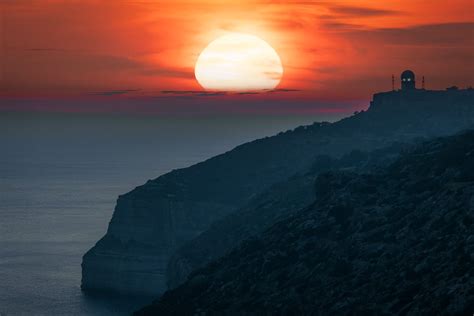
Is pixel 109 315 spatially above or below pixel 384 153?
below

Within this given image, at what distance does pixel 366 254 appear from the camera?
335 feet

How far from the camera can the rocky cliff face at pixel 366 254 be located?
8831 cm

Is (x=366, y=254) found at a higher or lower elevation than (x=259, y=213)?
higher

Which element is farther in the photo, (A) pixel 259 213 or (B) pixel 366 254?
(A) pixel 259 213

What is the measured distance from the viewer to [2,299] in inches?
7746

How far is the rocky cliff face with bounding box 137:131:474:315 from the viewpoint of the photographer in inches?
3477

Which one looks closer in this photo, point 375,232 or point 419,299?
point 419,299

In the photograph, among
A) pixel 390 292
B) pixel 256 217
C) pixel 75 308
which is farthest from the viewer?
pixel 75 308

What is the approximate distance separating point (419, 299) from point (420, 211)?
2446 centimetres

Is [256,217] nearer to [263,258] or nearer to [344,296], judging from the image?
[263,258]

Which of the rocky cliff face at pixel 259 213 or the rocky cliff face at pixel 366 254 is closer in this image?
the rocky cliff face at pixel 366 254

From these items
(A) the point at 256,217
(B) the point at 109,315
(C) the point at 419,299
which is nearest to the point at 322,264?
(C) the point at 419,299

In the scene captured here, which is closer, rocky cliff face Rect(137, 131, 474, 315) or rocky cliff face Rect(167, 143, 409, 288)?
rocky cliff face Rect(137, 131, 474, 315)

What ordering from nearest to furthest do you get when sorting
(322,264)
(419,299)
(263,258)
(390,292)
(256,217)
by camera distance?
(419,299) → (390,292) → (322,264) → (263,258) → (256,217)
